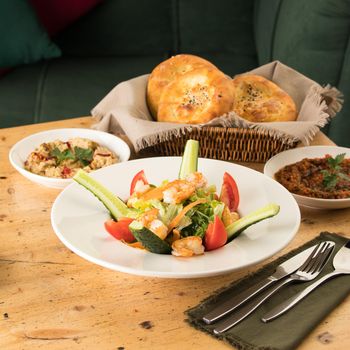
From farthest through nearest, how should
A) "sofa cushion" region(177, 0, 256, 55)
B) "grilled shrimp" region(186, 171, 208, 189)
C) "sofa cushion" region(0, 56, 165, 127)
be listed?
1. "sofa cushion" region(177, 0, 256, 55)
2. "sofa cushion" region(0, 56, 165, 127)
3. "grilled shrimp" region(186, 171, 208, 189)

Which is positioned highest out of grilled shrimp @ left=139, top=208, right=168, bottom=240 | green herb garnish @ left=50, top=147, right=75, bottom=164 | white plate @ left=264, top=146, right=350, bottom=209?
grilled shrimp @ left=139, top=208, right=168, bottom=240

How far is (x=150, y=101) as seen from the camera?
5.41ft

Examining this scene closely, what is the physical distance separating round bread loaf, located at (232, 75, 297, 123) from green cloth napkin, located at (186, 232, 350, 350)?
0.53 metres

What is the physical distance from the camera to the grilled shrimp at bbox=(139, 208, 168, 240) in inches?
37.9

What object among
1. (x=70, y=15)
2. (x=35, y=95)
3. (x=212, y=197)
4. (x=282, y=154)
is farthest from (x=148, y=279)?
Result: (x=70, y=15)

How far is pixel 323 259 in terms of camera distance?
1.05m

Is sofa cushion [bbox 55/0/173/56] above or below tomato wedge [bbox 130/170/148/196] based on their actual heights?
below

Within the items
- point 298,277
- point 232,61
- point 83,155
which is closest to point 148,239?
point 298,277

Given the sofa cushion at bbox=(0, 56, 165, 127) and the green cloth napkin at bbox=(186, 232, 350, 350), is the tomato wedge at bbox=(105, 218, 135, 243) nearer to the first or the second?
the green cloth napkin at bbox=(186, 232, 350, 350)

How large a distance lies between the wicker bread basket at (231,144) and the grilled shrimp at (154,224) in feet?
1.54

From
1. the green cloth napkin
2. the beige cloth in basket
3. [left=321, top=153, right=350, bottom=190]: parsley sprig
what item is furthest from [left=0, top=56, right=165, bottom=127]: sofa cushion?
the green cloth napkin

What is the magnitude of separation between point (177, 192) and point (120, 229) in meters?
0.11

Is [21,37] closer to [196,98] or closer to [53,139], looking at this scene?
[53,139]

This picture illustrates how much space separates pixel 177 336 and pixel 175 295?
0.36 feet
